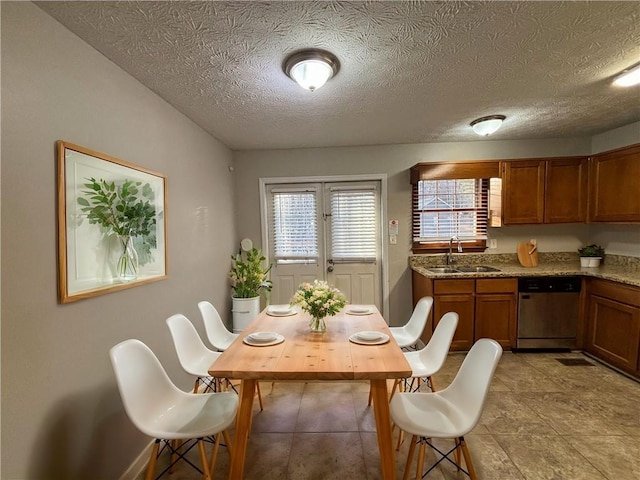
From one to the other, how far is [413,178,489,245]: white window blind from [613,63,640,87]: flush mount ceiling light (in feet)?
5.50

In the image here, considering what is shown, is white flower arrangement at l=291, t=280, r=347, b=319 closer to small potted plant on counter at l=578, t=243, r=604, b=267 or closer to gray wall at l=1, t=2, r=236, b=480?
gray wall at l=1, t=2, r=236, b=480

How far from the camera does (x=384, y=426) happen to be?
1.58 metres

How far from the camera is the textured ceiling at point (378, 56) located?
1.44m

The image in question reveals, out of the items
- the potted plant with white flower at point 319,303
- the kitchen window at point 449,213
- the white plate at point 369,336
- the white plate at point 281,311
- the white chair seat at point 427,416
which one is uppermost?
the kitchen window at point 449,213

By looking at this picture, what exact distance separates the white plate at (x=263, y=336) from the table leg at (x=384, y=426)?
704mm

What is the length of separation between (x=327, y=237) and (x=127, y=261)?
2.52 metres

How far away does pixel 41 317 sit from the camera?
134cm

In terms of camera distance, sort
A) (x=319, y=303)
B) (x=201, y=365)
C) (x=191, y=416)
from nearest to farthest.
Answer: (x=191, y=416)
(x=319, y=303)
(x=201, y=365)

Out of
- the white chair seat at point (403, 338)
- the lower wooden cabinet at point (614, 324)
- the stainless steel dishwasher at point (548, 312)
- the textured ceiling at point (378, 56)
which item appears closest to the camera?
the textured ceiling at point (378, 56)

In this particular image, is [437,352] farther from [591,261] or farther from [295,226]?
[591,261]

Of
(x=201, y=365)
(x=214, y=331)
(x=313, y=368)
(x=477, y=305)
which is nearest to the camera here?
(x=313, y=368)

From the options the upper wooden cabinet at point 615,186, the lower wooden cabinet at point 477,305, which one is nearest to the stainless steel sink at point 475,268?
the lower wooden cabinet at point 477,305

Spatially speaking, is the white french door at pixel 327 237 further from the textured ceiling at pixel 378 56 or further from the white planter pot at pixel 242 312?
the textured ceiling at pixel 378 56

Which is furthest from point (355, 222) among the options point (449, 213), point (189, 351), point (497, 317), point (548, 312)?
point (189, 351)
